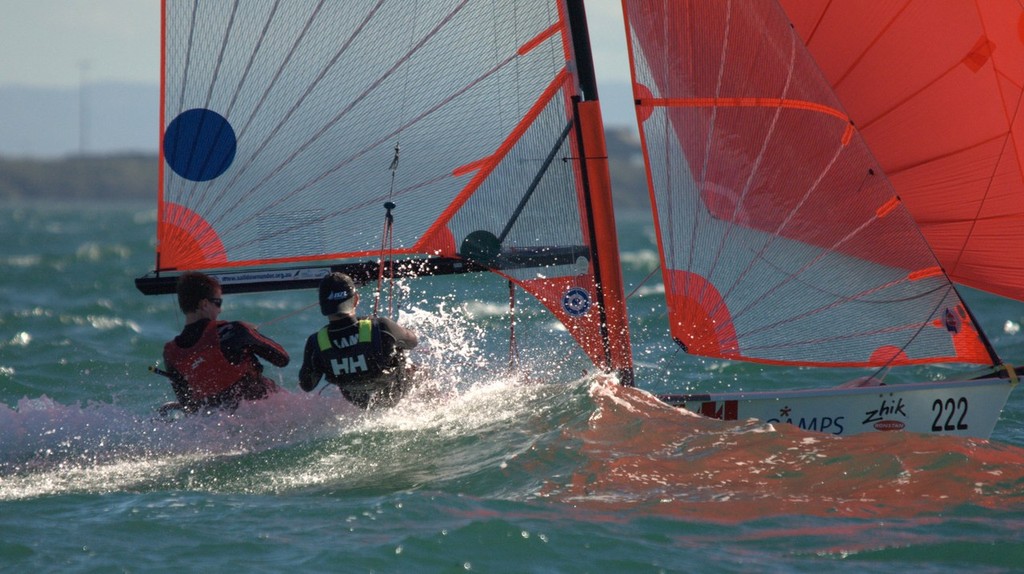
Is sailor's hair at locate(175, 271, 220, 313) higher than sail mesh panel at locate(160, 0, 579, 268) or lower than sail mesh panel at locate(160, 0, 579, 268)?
lower

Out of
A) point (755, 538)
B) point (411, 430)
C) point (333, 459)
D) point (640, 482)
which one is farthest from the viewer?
point (411, 430)

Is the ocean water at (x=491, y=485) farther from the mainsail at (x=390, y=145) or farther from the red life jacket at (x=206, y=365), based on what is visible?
the mainsail at (x=390, y=145)

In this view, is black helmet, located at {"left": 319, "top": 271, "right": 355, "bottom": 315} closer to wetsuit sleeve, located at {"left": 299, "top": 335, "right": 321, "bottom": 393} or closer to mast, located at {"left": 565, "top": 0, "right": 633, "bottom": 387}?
wetsuit sleeve, located at {"left": 299, "top": 335, "right": 321, "bottom": 393}

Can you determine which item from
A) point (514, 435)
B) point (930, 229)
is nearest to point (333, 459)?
point (514, 435)

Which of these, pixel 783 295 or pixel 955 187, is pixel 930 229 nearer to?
pixel 955 187

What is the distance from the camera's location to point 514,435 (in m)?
5.24

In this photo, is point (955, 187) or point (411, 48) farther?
point (955, 187)

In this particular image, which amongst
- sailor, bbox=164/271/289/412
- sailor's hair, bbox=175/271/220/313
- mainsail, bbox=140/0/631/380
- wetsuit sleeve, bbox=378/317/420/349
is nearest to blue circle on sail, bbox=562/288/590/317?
mainsail, bbox=140/0/631/380

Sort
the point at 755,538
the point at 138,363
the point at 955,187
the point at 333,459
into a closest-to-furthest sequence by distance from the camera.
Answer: the point at 755,538, the point at 333,459, the point at 955,187, the point at 138,363

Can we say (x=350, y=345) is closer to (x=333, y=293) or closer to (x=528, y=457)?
(x=333, y=293)

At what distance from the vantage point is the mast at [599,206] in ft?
17.4

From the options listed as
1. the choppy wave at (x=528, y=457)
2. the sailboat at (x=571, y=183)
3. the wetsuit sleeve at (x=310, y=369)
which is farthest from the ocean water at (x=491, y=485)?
the sailboat at (x=571, y=183)

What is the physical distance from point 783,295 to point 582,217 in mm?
972

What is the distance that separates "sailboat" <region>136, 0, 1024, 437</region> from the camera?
5281 mm
